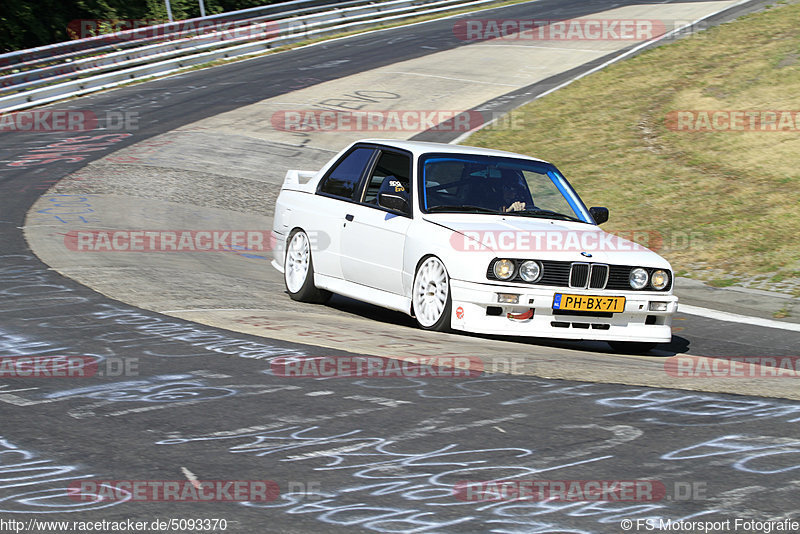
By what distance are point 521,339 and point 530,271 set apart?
80 centimetres

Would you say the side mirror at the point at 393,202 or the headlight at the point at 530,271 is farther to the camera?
the side mirror at the point at 393,202

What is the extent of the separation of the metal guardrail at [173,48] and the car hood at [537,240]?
844 inches

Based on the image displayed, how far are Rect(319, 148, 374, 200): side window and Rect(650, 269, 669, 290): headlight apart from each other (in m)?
3.03

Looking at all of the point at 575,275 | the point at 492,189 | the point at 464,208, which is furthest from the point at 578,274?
the point at 492,189

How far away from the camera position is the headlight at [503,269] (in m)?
8.15

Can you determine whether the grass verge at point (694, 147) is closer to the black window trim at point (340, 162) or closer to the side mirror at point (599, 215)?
the side mirror at point (599, 215)

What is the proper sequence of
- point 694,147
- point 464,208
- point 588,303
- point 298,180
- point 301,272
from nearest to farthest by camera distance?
1. point 588,303
2. point 464,208
3. point 301,272
4. point 298,180
5. point 694,147

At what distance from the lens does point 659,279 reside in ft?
27.9

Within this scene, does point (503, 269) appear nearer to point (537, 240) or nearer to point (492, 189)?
point (537, 240)

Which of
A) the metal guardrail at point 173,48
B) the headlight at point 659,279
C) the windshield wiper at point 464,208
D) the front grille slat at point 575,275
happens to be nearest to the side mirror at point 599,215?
the windshield wiper at point 464,208

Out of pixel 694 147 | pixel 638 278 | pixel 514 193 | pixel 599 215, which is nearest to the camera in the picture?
pixel 638 278

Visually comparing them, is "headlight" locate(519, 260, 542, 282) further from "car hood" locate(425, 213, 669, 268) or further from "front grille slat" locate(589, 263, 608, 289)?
"front grille slat" locate(589, 263, 608, 289)

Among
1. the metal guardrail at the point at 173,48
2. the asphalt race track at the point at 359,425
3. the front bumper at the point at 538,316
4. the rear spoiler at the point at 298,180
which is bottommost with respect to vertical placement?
the asphalt race track at the point at 359,425

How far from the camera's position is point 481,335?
29.0 feet
